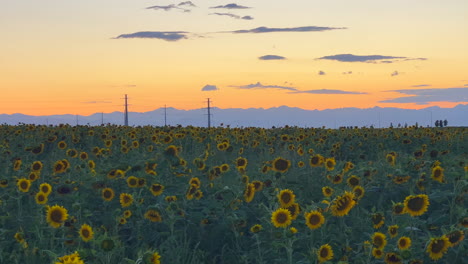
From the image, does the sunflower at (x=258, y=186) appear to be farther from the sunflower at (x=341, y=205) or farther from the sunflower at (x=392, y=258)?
the sunflower at (x=392, y=258)

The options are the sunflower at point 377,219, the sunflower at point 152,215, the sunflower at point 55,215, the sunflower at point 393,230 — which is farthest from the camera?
the sunflower at point 152,215

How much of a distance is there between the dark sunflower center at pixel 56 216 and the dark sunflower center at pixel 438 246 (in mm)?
3192

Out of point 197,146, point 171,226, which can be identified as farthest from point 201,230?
point 197,146

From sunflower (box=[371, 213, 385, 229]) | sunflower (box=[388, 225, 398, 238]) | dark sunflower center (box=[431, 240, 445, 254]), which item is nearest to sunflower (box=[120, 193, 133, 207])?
sunflower (box=[371, 213, 385, 229])

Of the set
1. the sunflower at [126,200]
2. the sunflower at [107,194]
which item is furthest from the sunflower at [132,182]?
the sunflower at [126,200]

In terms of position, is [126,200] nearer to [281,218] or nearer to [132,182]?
[132,182]

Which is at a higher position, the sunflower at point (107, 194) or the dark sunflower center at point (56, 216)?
the sunflower at point (107, 194)

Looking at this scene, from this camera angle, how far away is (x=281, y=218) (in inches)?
191

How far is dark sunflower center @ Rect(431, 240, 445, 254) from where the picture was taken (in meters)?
4.47

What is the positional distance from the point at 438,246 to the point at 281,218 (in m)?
1.20

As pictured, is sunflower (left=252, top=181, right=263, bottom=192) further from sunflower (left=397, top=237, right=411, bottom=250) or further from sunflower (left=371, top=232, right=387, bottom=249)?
sunflower (left=397, top=237, right=411, bottom=250)

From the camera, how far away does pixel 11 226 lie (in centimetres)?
675

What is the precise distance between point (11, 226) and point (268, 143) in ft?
32.2

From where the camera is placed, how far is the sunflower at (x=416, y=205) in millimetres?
5195
